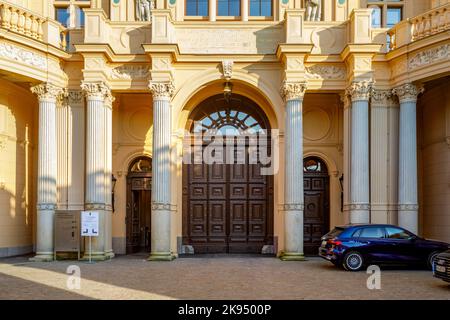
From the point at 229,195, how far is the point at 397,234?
7341 mm

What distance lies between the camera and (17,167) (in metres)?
20.8

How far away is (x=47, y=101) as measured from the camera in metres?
19.0

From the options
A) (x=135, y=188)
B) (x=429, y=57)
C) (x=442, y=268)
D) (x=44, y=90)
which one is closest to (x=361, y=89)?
(x=429, y=57)

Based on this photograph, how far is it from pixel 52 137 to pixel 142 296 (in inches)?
374

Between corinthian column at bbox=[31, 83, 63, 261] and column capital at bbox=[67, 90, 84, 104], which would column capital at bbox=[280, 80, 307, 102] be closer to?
column capital at bbox=[67, 90, 84, 104]

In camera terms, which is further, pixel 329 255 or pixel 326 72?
pixel 326 72

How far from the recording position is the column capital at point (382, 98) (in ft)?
63.8

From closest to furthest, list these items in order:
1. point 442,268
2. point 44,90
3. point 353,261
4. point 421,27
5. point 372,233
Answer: point 442,268 → point 353,261 → point 372,233 → point 421,27 → point 44,90

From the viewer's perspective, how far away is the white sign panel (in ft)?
59.6

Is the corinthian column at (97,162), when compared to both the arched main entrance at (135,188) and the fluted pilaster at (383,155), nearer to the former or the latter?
the arched main entrance at (135,188)

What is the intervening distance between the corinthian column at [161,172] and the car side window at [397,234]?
7244mm

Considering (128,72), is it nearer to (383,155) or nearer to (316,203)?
(316,203)
